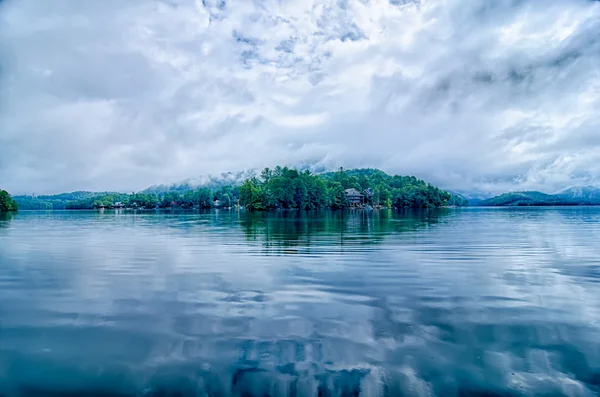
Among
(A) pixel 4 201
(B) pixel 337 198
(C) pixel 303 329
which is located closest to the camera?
(C) pixel 303 329

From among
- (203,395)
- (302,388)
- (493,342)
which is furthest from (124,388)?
(493,342)

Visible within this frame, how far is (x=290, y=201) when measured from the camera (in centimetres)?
15362

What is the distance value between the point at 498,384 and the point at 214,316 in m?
6.66

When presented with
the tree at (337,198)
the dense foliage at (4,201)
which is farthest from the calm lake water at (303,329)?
the dense foliage at (4,201)

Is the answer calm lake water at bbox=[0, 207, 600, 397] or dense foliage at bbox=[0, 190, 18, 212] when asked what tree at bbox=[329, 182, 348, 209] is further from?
calm lake water at bbox=[0, 207, 600, 397]

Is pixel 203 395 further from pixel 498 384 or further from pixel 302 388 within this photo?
pixel 498 384

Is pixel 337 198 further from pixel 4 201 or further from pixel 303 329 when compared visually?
pixel 303 329

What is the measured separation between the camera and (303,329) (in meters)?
9.41

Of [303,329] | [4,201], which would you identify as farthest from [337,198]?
[303,329]

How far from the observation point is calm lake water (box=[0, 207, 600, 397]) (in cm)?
680

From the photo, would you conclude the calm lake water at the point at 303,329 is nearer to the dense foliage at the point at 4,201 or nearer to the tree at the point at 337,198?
the tree at the point at 337,198

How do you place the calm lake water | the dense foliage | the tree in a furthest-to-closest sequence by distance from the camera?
1. the tree
2. the dense foliage
3. the calm lake water

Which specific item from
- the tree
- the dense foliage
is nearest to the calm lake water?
the tree

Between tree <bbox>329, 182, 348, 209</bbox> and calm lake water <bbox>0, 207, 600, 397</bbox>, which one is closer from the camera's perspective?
calm lake water <bbox>0, 207, 600, 397</bbox>
